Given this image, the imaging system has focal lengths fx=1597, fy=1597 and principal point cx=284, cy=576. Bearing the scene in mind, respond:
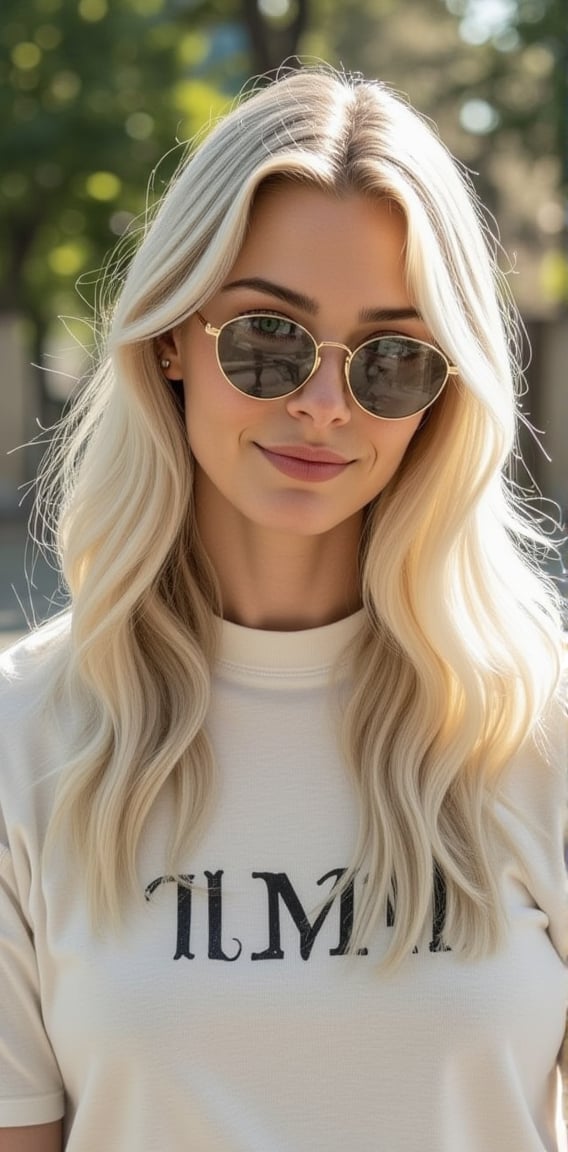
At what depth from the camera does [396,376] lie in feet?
7.11

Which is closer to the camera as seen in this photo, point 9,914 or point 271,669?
point 9,914

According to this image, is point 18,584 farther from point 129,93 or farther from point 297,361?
point 129,93

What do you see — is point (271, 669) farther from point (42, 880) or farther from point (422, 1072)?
point (422, 1072)

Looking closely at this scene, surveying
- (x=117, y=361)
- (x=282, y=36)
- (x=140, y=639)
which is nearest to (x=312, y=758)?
(x=140, y=639)

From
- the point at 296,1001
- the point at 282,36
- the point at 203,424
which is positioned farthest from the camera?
the point at 282,36

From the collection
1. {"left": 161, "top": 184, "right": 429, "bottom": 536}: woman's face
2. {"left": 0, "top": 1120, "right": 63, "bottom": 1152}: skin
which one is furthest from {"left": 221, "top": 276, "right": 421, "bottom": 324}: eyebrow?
{"left": 0, "top": 1120, "right": 63, "bottom": 1152}: skin

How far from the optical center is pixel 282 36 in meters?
20.6

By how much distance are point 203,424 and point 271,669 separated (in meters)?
0.37

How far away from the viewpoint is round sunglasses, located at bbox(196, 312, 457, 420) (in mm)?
2145

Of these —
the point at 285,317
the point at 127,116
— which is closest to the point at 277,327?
the point at 285,317

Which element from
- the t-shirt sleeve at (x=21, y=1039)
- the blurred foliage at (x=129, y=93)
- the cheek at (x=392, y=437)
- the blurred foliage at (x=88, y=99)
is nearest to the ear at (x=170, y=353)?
the cheek at (x=392, y=437)

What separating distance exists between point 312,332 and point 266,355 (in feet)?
0.24

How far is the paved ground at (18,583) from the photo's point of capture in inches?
391

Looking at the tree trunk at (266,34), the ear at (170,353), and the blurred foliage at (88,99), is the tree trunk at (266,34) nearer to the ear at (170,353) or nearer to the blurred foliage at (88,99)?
the blurred foliage at (88,99)
